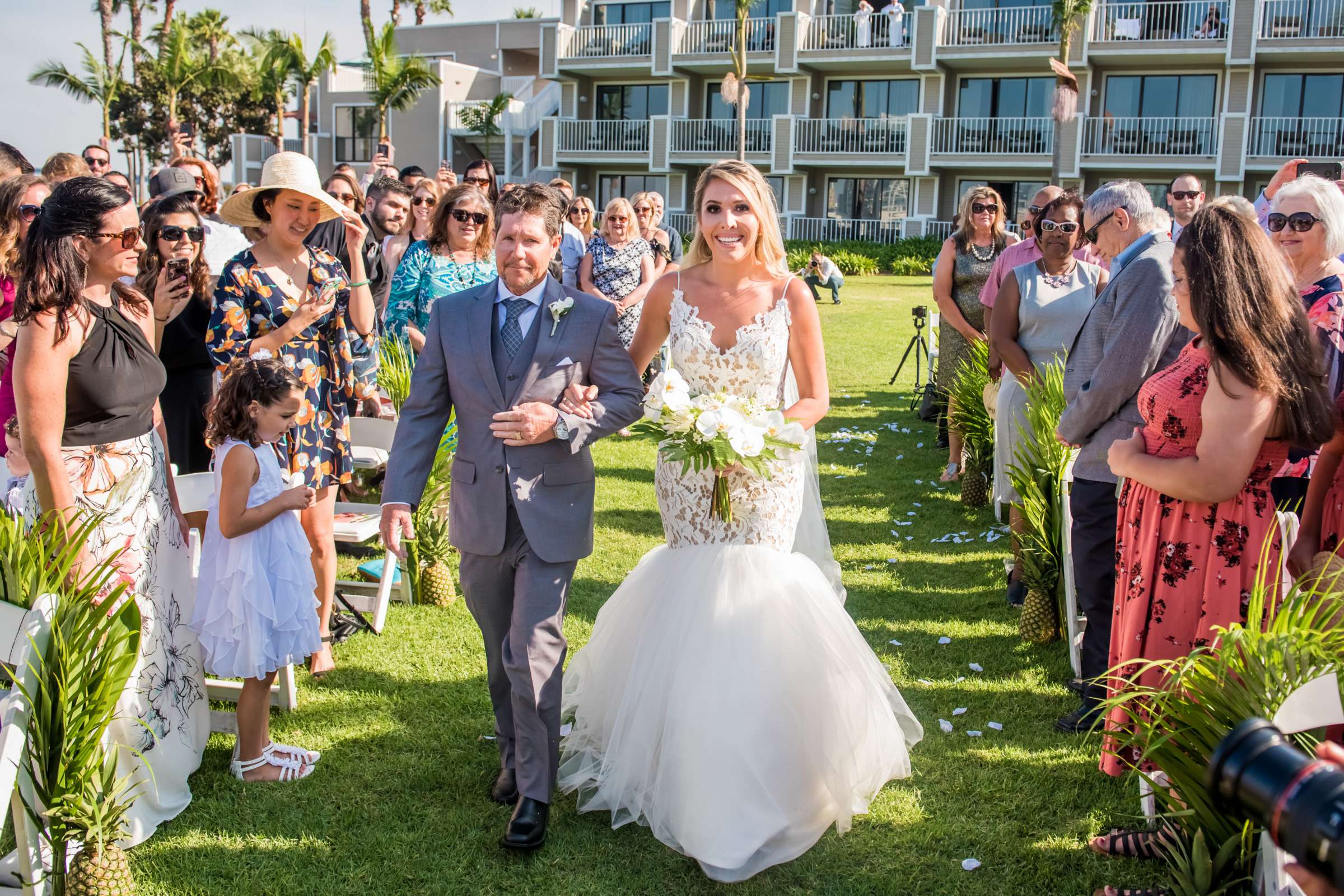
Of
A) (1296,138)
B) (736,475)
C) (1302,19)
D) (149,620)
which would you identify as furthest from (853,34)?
(149,620)

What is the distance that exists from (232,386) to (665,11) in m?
40.3

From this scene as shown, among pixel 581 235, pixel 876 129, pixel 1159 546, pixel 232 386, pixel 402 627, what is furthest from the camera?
pixel 876 129

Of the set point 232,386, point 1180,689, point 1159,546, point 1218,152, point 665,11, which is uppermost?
point 665,11

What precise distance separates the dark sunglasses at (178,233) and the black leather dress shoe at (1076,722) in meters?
4.65

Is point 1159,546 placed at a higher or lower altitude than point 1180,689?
higher

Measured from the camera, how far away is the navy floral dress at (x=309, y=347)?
197 inches

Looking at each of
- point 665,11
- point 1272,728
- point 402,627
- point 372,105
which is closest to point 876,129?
point 665,11

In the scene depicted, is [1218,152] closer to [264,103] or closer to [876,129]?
[876,129]

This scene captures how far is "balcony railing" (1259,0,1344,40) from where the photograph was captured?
30781mm

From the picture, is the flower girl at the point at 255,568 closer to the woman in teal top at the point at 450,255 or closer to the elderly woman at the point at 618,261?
the woman in teal top at the point at 450,255

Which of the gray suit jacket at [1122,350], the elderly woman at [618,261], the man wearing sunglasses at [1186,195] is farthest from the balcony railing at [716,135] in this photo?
the gray suit jacket at [1122,350]

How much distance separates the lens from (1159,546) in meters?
3.67

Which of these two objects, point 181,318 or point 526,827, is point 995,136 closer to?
point 181,318

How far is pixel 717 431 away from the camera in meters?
3.85
